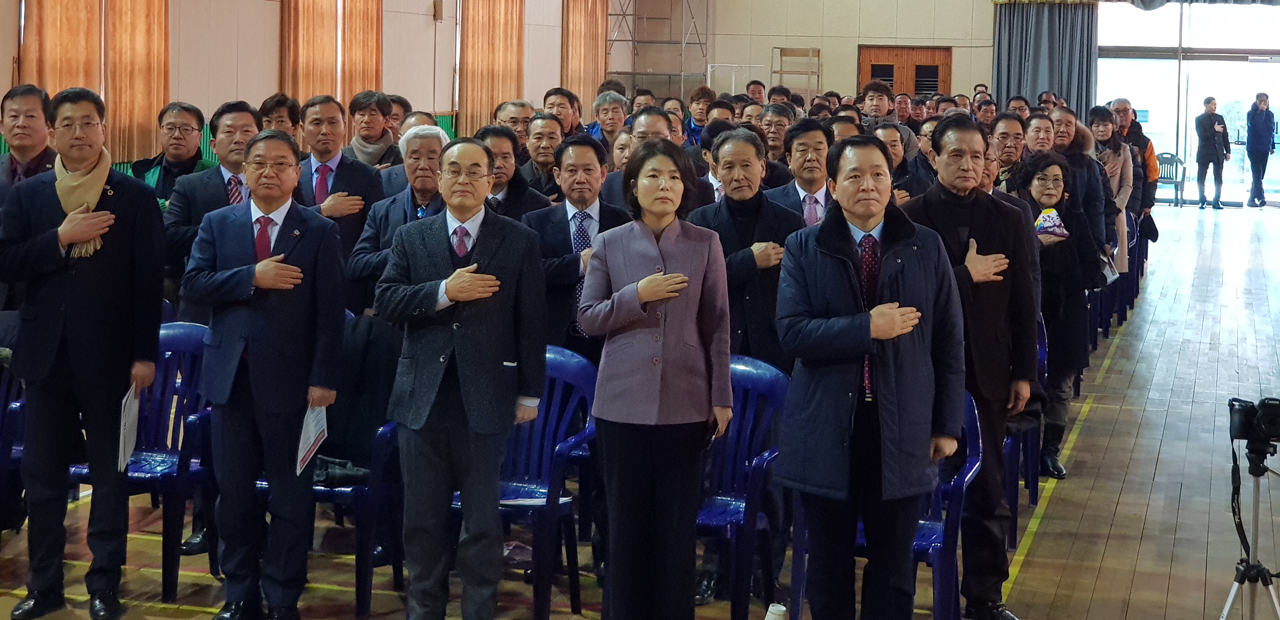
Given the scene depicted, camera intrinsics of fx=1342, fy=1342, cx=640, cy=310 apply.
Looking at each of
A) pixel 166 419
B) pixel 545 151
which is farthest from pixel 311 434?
pixel 545 151

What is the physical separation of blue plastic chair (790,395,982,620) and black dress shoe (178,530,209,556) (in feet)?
7.00

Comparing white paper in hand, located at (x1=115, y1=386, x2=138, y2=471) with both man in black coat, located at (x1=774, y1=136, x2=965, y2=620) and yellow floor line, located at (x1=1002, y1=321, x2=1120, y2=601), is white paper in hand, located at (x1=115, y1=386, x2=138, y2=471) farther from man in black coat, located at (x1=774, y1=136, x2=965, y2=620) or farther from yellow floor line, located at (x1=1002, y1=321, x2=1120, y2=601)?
yellow floor line, located at (x1=1002, y1=321, x2=1120, y2=601)

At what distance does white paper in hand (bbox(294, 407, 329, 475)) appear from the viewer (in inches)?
155

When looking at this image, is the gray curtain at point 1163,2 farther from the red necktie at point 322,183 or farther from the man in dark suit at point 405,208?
the man in dark suit at point 405,208

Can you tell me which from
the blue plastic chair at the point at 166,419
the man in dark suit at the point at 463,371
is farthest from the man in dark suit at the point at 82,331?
the man in dark suit at the point at 463,371

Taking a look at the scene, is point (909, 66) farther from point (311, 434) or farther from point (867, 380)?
point (867, 380)

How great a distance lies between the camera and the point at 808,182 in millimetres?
5238

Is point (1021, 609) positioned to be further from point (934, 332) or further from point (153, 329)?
point (153, 329)

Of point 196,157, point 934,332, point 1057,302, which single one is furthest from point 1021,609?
point 196,157

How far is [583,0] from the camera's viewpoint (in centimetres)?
1667

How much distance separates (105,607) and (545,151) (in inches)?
109

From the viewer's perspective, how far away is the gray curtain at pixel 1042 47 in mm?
19250

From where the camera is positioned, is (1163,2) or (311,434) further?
(1163,2)

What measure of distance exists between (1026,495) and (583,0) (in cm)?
1212
